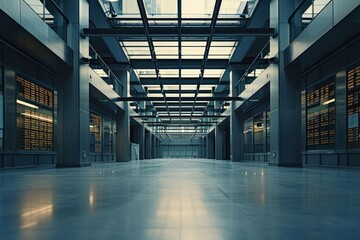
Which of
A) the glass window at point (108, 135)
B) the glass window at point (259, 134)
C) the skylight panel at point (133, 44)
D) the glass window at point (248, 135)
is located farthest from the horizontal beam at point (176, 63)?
the glass window at point (248, 135)

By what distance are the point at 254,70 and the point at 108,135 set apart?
714 inches

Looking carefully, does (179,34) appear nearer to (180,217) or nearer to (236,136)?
(180,217)

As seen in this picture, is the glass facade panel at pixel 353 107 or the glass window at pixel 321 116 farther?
the glass window at pixel 321 116

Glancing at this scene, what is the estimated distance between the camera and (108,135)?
143 ft

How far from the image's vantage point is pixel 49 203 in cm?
636

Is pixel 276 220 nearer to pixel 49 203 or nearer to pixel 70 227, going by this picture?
pixel 70 227

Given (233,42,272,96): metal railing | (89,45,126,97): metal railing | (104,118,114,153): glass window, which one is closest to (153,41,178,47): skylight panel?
(89,45,126,97): metal railing

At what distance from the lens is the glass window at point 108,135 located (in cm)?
4197

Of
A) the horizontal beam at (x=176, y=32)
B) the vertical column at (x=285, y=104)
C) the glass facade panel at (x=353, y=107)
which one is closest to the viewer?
A: the glass facade panel at (x=353, y=107)

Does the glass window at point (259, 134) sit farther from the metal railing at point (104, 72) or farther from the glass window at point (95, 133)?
the glass window at point (95, 133)

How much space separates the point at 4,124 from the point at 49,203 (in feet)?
47.6

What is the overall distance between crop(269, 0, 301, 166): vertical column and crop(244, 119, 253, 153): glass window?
18.5 m

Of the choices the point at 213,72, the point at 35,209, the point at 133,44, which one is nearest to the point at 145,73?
the point at 213,72

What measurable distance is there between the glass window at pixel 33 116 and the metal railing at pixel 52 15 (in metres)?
3.20
